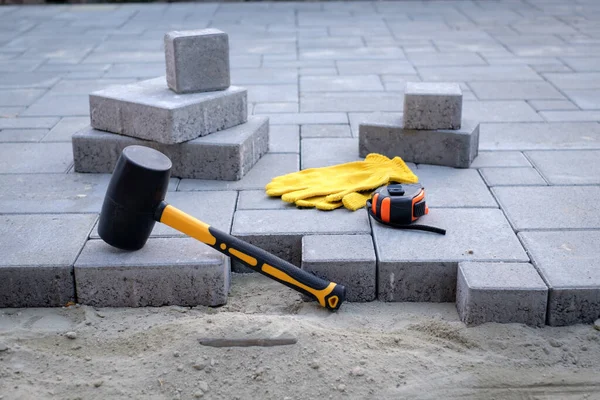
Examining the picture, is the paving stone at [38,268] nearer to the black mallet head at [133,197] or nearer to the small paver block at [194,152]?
the black mallet head at [133,197]

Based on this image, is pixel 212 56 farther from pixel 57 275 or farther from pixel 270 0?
pixel 270 0

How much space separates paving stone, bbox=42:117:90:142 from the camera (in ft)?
17.2

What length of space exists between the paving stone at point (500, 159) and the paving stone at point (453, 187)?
170mm

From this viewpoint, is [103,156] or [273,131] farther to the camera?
[273,131]

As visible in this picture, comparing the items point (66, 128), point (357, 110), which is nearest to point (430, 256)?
point (357, 110)

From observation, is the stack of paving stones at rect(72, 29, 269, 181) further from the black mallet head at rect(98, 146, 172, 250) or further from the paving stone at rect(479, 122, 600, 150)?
the paving stone at rect(479, 122, 600, 150)

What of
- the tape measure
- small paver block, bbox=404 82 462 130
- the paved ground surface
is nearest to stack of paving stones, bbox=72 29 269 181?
the paved ground surface

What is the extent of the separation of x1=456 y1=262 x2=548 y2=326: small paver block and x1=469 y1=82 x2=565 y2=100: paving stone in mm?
3288

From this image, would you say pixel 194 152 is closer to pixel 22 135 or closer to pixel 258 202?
pixel 258 202

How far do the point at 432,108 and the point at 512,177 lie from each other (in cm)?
61

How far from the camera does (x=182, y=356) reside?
287cm

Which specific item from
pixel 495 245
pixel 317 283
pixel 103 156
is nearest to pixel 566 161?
pixel 495 245

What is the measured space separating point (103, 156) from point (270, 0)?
783cm

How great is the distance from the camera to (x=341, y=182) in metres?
4.23
